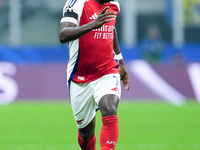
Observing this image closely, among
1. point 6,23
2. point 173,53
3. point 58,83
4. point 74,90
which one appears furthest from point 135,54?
point 74,90

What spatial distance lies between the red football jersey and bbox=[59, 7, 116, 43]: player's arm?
33 cm

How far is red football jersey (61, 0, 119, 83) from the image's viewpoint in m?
6.39

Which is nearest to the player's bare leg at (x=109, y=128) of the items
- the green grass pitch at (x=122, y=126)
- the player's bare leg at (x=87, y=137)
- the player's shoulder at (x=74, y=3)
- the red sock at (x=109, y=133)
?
the red sock at (x=109, y=133)

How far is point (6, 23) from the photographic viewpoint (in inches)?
1146

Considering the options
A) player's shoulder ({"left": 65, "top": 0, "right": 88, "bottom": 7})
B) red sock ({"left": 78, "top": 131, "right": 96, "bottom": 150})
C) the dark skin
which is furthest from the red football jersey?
red sock ({"left": 78, "top": 131, "right": 96, "bottom": 150})

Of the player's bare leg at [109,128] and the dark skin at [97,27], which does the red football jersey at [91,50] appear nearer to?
the dark skin at [97,27]

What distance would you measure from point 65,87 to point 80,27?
10793mm

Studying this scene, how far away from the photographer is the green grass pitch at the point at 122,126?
9172 mm

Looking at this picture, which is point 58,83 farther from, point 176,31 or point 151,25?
point 151,25

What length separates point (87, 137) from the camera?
7.06m

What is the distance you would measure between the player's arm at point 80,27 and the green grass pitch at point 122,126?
3.06 metres

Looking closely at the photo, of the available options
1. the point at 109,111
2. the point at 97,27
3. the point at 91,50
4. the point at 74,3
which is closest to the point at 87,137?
the point at 109,111

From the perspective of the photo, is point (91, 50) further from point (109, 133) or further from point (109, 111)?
point (109, 133)

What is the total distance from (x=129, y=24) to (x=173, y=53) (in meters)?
5.04
